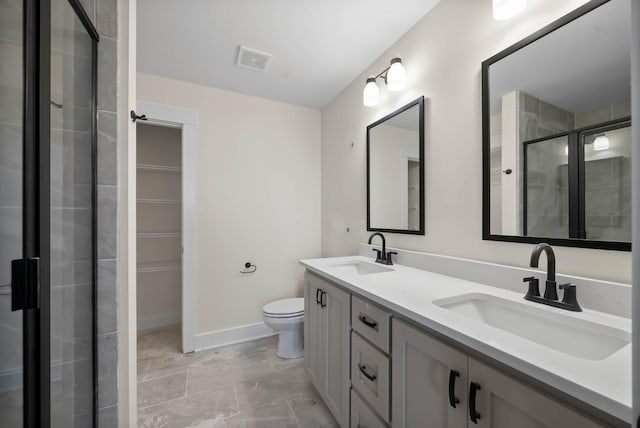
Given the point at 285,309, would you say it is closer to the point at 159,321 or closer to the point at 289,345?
the point at 289,345

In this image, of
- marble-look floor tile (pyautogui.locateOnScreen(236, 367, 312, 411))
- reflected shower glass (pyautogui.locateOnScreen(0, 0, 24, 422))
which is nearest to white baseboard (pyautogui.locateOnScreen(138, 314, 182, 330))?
marble-look floor tile (pyautogui.locateOnScreen(236, 367, 312, 411))

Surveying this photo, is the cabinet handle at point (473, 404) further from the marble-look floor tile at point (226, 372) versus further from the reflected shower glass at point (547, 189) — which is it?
the marble-look floor tile at point (226, 372)

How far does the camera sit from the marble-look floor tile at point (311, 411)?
5.00 feet

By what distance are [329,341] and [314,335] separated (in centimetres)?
23

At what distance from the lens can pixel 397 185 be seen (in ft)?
6.14

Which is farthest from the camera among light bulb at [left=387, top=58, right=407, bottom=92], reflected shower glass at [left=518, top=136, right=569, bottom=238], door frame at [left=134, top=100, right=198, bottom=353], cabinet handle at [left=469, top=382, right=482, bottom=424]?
door frame at [left=134, top=100, right=198, bottom=353]

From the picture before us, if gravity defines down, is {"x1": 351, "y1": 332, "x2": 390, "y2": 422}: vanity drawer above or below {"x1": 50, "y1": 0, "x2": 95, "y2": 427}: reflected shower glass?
below

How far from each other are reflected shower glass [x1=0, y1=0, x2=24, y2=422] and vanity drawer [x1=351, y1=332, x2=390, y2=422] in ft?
3.81

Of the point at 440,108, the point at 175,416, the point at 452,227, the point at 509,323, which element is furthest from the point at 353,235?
the point at 175,416

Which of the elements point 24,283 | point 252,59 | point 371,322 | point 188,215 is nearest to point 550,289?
point 371,322

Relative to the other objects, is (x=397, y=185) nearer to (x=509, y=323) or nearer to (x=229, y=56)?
(x=509, y=323)

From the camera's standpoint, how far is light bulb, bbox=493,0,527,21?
108 cm

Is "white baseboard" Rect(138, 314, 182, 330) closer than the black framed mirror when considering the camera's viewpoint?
No

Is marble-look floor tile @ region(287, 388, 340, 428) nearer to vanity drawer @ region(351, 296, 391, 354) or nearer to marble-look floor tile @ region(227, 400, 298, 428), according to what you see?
marble-look floor tile @ region(227, 400, 298, 428)
